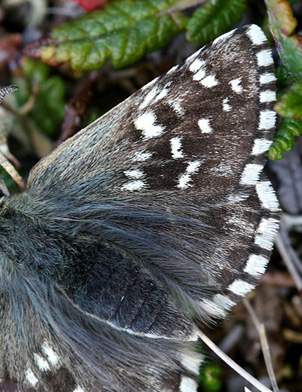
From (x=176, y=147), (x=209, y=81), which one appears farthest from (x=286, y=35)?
(x=176, y=147)

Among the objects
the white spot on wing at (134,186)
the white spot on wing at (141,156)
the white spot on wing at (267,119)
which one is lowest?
the white spot on wing at (134,186)

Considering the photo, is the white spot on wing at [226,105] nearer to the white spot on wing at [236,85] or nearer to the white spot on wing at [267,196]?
the white spot on wing at [236,85]

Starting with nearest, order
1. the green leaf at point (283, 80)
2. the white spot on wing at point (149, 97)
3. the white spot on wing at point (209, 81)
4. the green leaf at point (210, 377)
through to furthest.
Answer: the white spot on wing at point (209, 81) < the white spot on wing at point (149, 97) < the green leaf at point (283, 80) < the green leaf at point (210, 377)

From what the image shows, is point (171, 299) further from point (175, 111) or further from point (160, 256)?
point (175, 111)

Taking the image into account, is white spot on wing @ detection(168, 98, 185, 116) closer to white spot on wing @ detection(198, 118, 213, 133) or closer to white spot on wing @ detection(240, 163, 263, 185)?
white spot on wing @ detection(198, 118, 213, 133)

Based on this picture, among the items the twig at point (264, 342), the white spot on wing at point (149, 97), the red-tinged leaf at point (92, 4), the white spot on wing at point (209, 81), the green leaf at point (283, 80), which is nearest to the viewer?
the white spot on wing at point (209, 81)

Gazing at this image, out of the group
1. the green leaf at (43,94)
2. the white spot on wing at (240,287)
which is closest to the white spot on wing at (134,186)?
the white spot on wing at (240,287)

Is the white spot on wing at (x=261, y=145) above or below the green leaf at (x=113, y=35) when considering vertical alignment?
below

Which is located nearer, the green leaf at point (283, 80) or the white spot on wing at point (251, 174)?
the white spot on wing at point (251, 174)
